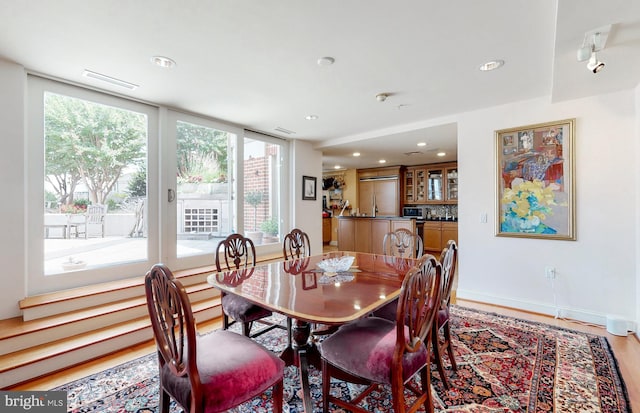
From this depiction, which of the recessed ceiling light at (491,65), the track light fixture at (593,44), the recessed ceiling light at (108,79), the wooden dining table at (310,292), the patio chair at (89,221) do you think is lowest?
the wooden dining table at (310,292)

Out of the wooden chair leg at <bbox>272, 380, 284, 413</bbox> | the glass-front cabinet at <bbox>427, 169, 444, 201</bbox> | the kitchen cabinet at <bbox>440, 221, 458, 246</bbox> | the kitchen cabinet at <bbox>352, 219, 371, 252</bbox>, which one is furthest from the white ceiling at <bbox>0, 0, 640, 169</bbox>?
the glass-front cabinet at <bbox>427, 169, 444, 201</bbox>

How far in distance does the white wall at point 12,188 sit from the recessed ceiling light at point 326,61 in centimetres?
249

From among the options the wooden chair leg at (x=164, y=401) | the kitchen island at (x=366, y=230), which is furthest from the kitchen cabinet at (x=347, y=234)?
the wooden chair leg at (x=164, y=401)

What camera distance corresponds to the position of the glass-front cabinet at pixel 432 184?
7.25m

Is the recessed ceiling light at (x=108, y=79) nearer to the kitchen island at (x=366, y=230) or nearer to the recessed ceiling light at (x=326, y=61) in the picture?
the recessed ceiling light at (x=326, y=61)

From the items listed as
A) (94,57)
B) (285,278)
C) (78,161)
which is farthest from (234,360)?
(78,161)

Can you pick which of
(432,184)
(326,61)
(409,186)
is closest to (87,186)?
(326,61)

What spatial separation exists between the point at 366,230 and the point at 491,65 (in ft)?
14.6

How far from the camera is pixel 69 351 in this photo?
7.15 feet

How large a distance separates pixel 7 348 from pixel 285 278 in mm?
2065

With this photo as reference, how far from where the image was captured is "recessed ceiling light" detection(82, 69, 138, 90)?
257cm

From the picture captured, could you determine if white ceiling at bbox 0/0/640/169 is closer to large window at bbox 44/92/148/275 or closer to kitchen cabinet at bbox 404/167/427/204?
large window at bbox 44/92/148/275

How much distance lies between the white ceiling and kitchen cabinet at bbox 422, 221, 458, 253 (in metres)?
4.02

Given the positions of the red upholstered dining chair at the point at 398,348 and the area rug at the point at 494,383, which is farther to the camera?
the area rug at the point at 494,383
